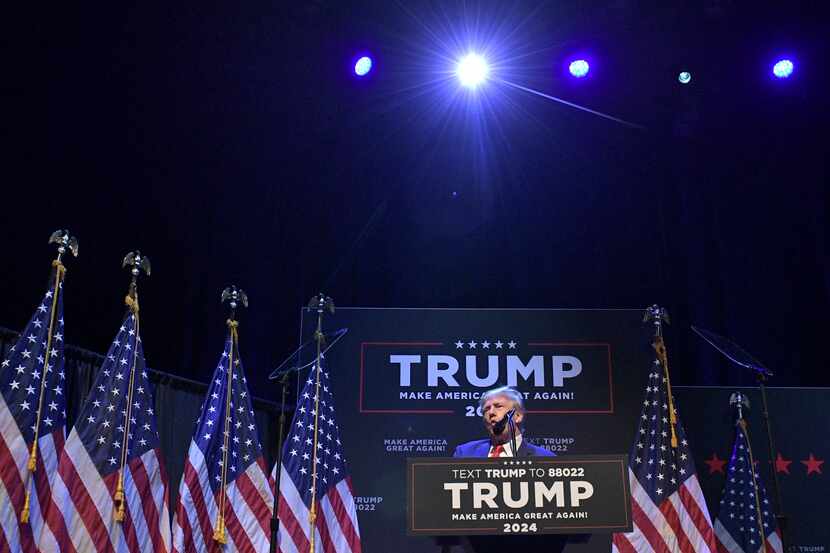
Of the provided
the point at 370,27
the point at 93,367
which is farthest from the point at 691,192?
the point at 93,367

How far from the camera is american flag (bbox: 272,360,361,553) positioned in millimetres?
6125

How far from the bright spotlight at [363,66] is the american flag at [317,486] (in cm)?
305

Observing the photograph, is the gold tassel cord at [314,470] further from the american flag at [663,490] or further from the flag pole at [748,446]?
the flag pole at [748,446]

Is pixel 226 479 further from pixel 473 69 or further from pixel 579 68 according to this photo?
pixel 579 68

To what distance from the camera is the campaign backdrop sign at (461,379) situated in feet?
22.7

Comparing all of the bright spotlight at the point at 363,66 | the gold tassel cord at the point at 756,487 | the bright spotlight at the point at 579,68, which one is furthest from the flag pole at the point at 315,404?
the bright spotlight at the point at 579,68

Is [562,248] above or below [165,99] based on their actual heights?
below

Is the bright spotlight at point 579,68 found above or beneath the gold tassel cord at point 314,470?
above

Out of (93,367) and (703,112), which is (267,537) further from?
(703,112)

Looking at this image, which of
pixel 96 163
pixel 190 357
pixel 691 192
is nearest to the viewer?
pixel 96 163

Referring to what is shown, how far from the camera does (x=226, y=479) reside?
19.6 ft

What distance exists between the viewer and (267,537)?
234 inches

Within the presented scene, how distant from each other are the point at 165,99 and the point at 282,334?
7.36 feet

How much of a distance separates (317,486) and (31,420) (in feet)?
7.00
